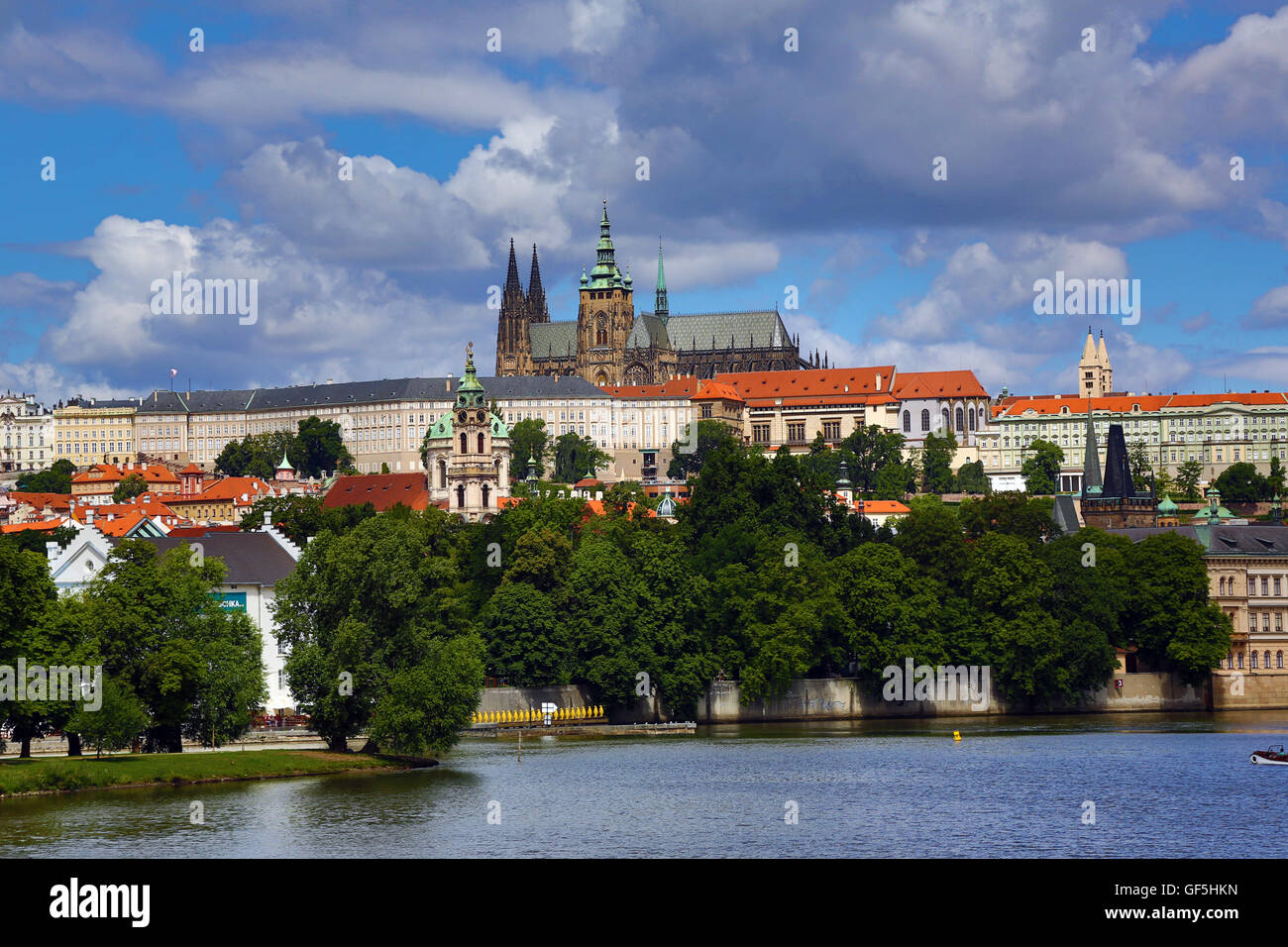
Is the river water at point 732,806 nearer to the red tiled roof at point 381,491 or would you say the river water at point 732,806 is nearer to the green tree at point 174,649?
the green tree at point 174,649

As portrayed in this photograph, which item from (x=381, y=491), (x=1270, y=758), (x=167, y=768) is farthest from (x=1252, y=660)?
(x=381, y=491)

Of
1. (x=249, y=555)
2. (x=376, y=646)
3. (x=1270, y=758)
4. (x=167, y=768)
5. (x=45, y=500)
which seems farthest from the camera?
(x=45, y=500)

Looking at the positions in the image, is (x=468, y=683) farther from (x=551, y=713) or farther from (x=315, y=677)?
(x=551, y=713)

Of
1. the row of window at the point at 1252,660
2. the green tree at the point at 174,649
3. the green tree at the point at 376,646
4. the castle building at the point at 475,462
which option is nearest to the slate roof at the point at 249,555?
the green tree at the point at 174,649

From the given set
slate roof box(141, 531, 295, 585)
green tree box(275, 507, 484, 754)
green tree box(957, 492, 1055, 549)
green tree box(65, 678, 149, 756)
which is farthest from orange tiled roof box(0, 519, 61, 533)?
green tree box(65, 678, 149, 756)

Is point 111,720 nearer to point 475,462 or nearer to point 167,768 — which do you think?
point 167,768

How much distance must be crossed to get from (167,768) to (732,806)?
16498mm

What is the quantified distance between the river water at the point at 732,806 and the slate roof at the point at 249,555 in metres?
13.8

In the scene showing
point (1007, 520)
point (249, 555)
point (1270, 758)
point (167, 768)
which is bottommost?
point (1270, 758)

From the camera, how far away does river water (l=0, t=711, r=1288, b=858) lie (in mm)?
45625

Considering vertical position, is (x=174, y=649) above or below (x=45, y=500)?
below

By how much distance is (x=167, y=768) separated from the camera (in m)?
56.0

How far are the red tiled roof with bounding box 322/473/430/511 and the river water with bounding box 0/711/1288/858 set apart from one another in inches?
3800
